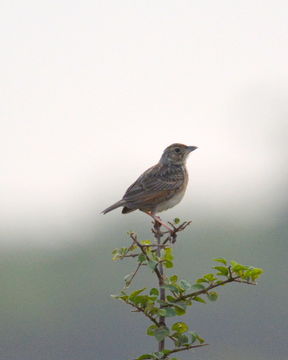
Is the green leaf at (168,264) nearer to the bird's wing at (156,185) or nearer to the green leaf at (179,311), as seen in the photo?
the green leaf at (179,311)

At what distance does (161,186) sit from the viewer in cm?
1081

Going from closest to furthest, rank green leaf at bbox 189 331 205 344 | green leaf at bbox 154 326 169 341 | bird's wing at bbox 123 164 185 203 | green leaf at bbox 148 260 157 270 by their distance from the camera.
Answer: green leaf at bbox 154 326 169 341, green leaf at bbox 189 331 205 344, green leaf at bbox 148 260 157 270, bird's wing at bbox 123 164 185 203

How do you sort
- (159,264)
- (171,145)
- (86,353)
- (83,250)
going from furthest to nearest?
(83,250), (86,353), (171,145), (159,264)

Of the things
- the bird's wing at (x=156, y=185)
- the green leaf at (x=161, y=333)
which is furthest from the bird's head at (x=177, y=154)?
the green leaf at (x=161, y=333)

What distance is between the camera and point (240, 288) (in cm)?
7588

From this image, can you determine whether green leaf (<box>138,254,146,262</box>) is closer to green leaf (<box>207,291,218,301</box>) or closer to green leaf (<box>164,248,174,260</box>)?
green leaf (<box>164,248,174,260</box>)

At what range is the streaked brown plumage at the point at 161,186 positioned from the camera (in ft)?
32.2

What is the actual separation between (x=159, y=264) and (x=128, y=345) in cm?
6231

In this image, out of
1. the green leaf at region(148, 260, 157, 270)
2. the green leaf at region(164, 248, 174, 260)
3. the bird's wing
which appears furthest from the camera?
the bird's wing

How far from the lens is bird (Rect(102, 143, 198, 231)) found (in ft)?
32.2

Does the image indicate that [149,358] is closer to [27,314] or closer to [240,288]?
[240,288]

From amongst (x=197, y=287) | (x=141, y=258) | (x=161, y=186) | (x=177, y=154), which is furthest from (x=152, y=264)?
(x=177, y=154)

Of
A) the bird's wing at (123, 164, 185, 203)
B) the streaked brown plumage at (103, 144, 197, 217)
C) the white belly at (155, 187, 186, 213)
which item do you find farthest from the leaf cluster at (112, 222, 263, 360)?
the white belly at (155, 187, 186, 213)

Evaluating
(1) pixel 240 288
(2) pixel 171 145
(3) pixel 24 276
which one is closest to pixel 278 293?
(1) pixel 240 288
